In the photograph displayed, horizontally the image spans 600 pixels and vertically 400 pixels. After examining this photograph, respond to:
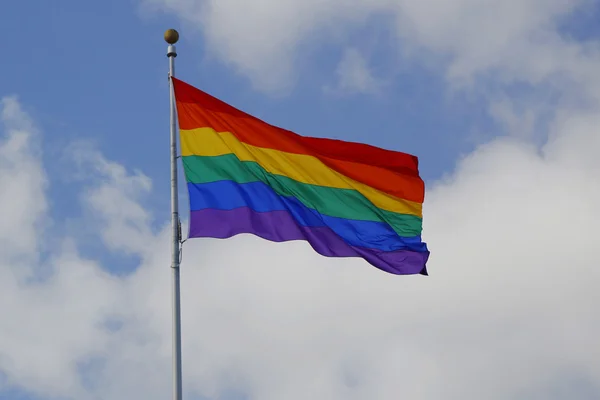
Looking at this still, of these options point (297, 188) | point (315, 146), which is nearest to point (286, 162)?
point (297, 188)

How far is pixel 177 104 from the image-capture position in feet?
72.9

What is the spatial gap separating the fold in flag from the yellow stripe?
24 millimetres

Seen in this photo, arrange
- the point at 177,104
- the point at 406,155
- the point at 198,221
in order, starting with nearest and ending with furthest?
the point at 198,221, the point at 177,104, the point at 406,155

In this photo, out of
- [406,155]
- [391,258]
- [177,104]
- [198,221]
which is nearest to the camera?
[198,221]

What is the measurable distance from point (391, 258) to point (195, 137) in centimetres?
548

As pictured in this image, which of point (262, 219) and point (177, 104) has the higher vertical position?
point (177, 104)

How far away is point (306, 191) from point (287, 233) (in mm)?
1662

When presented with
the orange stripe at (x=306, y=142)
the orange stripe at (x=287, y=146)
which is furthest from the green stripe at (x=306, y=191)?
the orange stripe at (x=306, y=142)

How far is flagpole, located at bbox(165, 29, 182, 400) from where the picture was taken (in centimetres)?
1925

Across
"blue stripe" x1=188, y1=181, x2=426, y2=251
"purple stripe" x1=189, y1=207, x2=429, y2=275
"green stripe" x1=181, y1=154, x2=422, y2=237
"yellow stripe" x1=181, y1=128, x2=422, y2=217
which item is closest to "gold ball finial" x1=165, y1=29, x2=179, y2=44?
"yellow stripe" x1=181, y1=128, x2=422, y2=217

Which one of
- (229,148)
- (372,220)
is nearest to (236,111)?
(229,148)

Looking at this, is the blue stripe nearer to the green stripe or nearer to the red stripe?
the green stripe

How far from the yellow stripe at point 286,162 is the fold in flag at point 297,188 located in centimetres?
2

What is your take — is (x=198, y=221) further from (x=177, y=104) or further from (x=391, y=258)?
(x=391, y=258)
